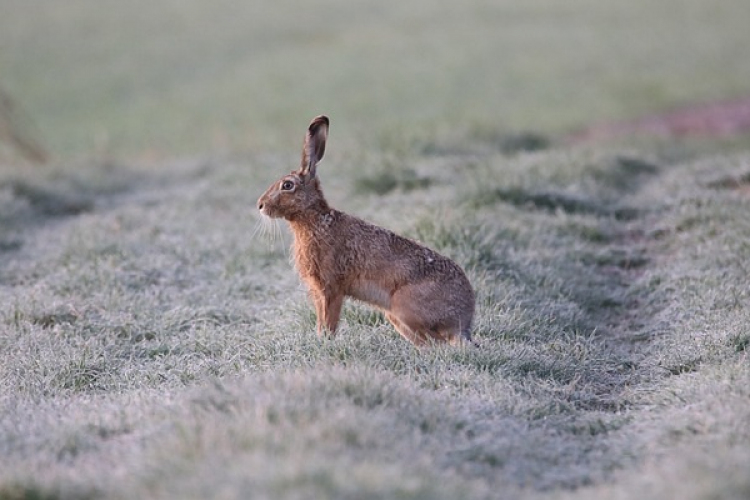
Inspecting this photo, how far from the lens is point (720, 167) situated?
528 inches

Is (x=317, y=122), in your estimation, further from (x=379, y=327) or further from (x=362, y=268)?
(x=379, y=327)

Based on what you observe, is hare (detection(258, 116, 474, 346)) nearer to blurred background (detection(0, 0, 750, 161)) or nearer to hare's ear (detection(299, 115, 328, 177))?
hare's ear (detection(299, 115, 328, 177))

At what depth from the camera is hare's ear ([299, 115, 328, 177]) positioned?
6871 mm

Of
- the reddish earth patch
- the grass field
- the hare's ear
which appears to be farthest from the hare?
the reddish earth patch

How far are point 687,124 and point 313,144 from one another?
16.9m

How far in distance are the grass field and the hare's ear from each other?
1.20m

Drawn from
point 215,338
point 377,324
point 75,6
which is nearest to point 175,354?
point 215,338

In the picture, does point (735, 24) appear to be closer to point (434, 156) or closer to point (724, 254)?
point (434, 156)

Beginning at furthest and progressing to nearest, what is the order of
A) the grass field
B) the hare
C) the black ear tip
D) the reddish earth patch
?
the reddish earth patch → the black ear tip → the hare → the grass field

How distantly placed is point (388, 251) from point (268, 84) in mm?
22215

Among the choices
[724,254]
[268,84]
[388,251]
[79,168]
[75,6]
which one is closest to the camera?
[388,251]

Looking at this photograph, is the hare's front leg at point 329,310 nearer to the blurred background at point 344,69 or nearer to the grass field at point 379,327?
the grass field at point 379,327

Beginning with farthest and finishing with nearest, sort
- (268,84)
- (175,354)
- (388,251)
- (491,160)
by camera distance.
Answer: (268,84), (491,160), (175,354), (388,251)

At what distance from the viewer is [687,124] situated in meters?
22.1
